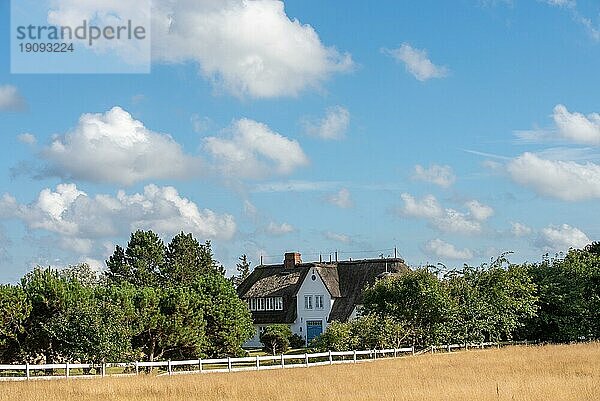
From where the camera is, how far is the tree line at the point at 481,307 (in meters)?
46.4

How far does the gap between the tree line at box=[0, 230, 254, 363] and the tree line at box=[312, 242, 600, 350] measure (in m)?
5.72

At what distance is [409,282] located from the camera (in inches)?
1964

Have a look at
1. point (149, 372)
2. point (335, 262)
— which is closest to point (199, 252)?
point (335, 262)

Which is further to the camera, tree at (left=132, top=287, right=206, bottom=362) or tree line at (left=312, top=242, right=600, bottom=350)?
tree line at (left=312, top=242, right=600, bottom=350)

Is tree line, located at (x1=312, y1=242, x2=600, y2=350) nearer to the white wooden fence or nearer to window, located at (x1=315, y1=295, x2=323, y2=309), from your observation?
the white wooden fence

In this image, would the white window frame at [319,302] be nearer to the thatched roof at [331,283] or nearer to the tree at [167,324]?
the thatched roof at [331,283]

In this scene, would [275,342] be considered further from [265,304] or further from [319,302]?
[265,304]

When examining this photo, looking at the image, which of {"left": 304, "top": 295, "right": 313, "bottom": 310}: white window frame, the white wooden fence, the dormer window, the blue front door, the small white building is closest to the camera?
the white wooden fence

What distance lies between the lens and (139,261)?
79500 millimetres

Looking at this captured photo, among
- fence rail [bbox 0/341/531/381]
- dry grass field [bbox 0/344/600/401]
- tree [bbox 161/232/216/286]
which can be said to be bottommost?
dry grass field [bbox 0/344/600/401]

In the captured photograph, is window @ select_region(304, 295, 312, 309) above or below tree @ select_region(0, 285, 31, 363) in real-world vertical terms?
above

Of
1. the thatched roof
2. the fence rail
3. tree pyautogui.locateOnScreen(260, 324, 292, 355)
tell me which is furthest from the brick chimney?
the fence rail

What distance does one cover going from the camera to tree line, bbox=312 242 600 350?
46397 millimetres

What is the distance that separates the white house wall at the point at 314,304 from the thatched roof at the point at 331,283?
1.16ft
